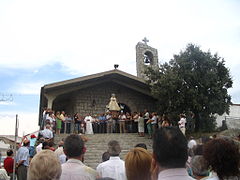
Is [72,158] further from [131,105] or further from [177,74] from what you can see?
[131,105]

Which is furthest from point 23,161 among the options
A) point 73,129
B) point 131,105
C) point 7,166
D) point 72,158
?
point 131,105

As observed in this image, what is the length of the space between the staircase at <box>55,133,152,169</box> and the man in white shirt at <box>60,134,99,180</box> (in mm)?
6169

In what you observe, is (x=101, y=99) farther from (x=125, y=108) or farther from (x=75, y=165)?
(x=75, y=165)

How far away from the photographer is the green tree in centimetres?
1275

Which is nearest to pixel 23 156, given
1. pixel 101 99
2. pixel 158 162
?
pixel 158 162

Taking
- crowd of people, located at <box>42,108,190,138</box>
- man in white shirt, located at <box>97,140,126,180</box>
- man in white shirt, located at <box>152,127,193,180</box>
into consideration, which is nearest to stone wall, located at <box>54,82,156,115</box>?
crowd of people, located at <box>42,108,190,138</box>

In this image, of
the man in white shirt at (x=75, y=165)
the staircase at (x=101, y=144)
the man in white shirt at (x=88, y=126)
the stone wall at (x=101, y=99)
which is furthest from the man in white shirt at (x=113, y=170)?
the stone wall at (x=101, y=99)

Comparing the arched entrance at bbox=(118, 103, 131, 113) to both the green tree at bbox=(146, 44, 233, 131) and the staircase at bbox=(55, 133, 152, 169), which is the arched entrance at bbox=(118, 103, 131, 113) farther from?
the staircase at bbox=(55, 133, 152, 169)

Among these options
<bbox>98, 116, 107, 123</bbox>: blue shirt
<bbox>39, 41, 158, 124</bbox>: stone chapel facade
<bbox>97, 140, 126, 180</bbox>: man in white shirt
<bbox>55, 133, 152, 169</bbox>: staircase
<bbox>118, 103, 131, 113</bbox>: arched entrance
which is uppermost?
<bbox>39, 41, 158, 124</bbox>: stone chapel facade

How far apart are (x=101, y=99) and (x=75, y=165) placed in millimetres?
14539

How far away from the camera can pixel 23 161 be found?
20.6 feet

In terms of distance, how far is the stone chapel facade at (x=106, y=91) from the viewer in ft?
50.1

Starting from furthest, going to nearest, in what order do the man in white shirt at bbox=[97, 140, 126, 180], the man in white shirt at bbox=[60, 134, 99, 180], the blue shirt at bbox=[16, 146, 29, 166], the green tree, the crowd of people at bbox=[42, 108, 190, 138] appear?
the crowd of people at bbox=[42, 108, 190, 138] → the green tree → the blue shirt at bbox=[16, 146, 29, 166] → the man in white shirt at bbox=[97, 140, 126, 180] → the man in white shirt at bbox=[60, 134, 99, 180]

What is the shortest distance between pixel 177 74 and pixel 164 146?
39.2 feet
